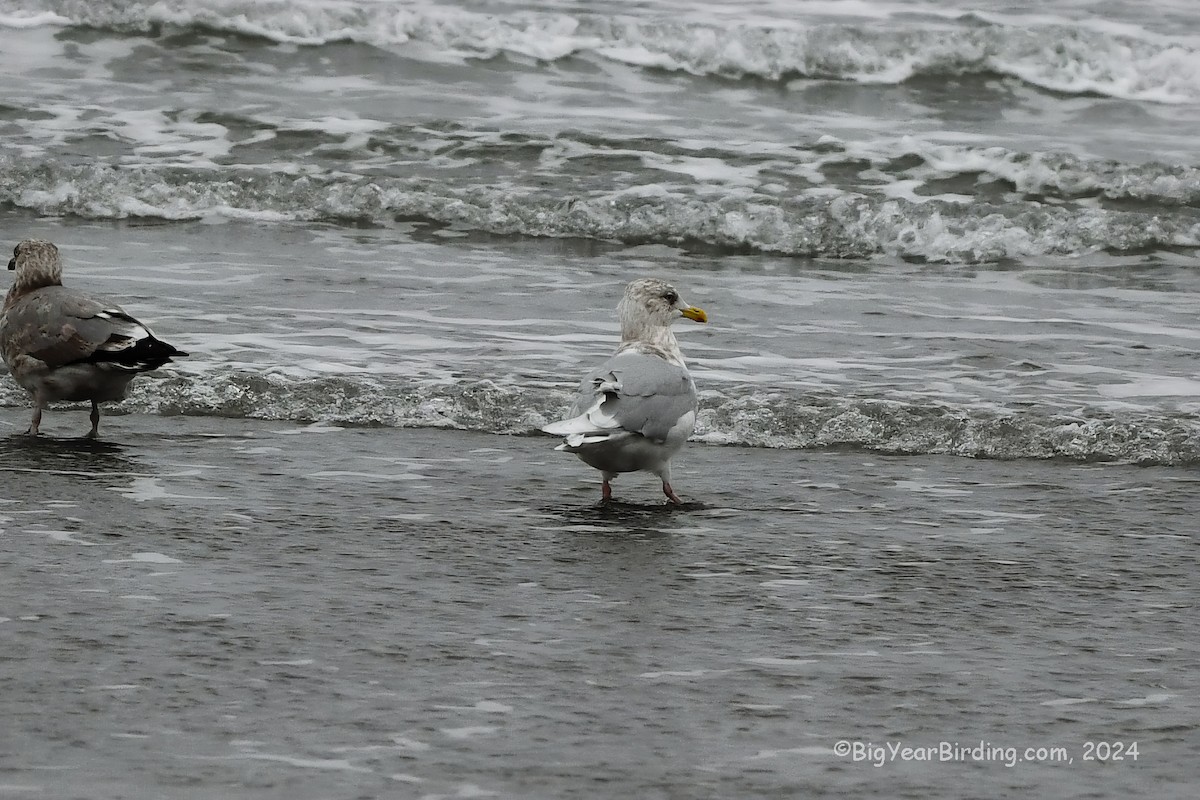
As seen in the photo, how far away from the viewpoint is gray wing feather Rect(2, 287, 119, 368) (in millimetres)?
7219

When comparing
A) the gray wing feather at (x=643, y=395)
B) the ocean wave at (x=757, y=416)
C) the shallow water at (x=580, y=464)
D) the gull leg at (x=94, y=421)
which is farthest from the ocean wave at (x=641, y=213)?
the gray wing feather at (x=643, y=395)

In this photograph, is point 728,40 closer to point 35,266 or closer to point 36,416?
point 35,266

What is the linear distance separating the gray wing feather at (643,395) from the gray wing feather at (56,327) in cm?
206

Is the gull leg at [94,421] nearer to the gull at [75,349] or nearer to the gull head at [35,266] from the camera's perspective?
the gull at [75,349]

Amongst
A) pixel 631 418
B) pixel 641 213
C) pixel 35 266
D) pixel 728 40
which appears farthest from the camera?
pixel 728 40

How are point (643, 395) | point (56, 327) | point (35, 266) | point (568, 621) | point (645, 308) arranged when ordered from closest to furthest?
point (568, 621) < point (643, 395) < point (645, 308) < point (56, 327) < point (35, 266)

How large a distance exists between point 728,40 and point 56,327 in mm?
11925

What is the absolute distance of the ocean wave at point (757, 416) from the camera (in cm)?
738

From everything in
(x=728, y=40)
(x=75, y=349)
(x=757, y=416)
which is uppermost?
(x=728, y=40)

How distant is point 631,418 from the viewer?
6.28m

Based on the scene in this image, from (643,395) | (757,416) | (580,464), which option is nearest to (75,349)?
(580,464)

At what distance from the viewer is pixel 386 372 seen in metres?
8.33

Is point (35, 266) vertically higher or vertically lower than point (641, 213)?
higher

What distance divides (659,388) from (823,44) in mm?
12449
